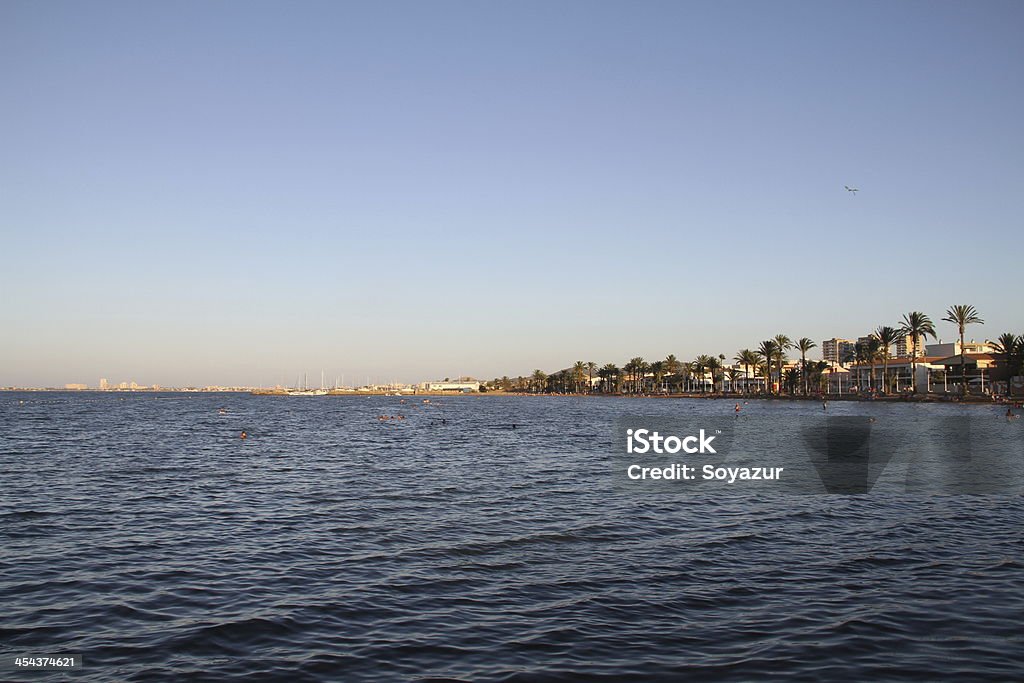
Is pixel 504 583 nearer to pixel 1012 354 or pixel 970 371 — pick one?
pixel 1012 354

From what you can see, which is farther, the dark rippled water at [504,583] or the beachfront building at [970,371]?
the beachfront building at [970,371]

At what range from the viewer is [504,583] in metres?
17.5

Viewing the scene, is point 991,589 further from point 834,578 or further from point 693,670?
point 693,670

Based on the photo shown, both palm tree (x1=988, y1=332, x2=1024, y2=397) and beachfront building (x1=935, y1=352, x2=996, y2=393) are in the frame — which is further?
beachfront building (x1=935, y1=352, x2=996, y2=393)

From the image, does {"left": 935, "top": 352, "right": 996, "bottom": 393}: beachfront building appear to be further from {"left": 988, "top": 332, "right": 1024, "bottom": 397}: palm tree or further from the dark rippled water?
the dark rippled water

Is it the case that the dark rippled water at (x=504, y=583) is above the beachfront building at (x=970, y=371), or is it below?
below

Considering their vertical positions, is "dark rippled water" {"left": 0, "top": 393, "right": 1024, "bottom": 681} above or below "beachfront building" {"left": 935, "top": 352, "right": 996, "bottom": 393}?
below

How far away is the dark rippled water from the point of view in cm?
1280

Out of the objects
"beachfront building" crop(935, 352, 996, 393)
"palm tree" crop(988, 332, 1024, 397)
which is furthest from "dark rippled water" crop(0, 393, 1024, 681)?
"beachfront building" crop(935, 352, 996, 393)

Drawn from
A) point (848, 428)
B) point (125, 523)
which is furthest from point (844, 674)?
point (848, 428)

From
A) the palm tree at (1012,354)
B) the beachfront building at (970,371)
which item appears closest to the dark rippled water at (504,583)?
the palm tree at (1012,354)

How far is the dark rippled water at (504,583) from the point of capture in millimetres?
12797

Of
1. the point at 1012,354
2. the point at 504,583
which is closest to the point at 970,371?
the point at 1012,354

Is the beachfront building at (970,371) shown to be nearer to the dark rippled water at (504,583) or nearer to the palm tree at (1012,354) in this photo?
the palm tree at (1012,354)
